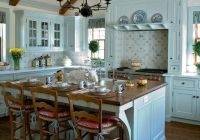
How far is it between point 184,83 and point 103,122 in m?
2.83

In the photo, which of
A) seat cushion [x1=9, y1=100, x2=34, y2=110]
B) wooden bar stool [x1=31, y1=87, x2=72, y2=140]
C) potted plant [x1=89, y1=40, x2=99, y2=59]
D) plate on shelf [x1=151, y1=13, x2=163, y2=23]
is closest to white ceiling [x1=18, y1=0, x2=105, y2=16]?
potted plant [x1=89, y1=40, x2=99, y2=59]

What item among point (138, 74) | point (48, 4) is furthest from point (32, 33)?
point (138, 74)

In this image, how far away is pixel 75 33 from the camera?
7.61 m

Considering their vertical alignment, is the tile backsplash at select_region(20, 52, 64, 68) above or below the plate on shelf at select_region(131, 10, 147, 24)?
below

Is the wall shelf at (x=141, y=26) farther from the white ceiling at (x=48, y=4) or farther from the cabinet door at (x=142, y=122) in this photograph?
the cabinet door at (x=142, y=122)

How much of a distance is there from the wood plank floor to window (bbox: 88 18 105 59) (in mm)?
3274

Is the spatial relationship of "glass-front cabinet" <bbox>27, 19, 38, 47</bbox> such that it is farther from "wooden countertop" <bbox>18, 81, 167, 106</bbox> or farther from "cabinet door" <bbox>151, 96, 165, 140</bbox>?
"cabinet door" <bbox>151, 96, 165, 140</bbox>

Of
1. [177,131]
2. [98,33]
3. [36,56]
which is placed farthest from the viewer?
[98,33]

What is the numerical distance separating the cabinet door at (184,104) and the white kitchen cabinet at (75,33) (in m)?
3.38

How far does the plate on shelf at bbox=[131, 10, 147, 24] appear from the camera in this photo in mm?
5777

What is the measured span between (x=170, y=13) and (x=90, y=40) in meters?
2.99

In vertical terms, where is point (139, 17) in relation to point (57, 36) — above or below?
above

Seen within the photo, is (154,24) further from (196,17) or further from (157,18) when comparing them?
(196,17)

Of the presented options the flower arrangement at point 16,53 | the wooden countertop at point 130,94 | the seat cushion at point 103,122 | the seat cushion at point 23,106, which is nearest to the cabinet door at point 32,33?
the flower arrangement at point 16,53
